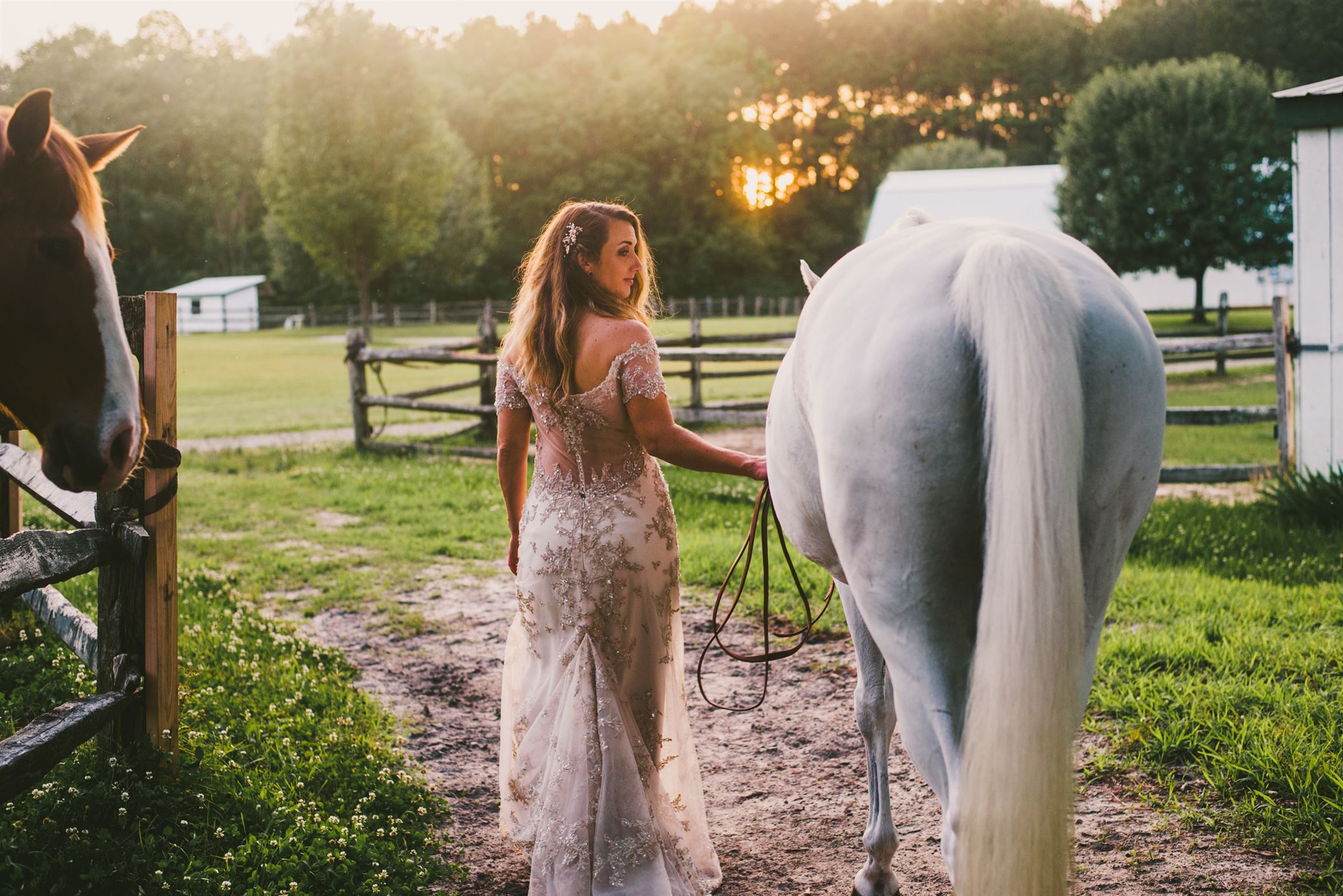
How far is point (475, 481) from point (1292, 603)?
21.6ft

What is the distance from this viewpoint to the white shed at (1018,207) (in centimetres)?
2589

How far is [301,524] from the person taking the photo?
7.70 m

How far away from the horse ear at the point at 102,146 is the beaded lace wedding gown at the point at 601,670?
3.62 ft

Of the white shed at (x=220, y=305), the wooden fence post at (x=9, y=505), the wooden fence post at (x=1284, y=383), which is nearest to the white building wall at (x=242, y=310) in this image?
the white shed at (x=220, y=305)

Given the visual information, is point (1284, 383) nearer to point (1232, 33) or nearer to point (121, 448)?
point (121, 448)

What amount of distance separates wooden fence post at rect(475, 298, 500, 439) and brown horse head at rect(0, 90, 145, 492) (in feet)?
29.3

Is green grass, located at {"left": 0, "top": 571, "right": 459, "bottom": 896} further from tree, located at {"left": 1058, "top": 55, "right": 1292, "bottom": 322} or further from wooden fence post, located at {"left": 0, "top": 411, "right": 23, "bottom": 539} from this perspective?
tree, located at {"left": 1058, "top": 55, "right": 1292, "bottom": 322}

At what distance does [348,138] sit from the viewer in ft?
116

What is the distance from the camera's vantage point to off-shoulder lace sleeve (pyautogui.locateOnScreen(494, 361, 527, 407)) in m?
2.81

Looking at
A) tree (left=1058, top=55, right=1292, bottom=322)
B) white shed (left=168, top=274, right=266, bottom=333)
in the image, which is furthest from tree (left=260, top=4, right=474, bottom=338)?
tree (left=1058, top=55, right=1292, bottom=322)

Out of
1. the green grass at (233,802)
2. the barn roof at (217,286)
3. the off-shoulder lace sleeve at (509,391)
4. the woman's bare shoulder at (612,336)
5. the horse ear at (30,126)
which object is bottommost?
the green grass at (233,802)

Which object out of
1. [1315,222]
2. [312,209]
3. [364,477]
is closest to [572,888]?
[1315,222]

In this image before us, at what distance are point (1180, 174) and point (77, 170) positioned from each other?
1273 inches

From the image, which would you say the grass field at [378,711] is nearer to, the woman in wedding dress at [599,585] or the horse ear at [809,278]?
the woman in wedding dress at [599,585]
